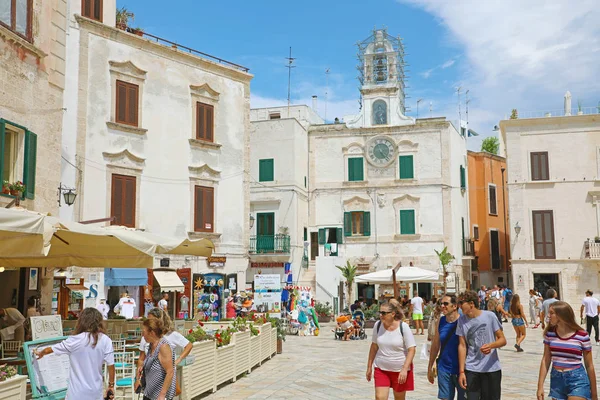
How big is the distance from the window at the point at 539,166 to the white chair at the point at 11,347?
27.8 metres

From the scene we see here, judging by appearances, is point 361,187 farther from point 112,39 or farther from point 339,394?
point 339,394

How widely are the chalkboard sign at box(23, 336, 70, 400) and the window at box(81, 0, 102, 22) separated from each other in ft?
55.5

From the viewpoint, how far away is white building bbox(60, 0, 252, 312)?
20.9 metres

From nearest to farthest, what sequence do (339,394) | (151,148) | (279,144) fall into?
(339,394)
(151,148)
(279,144)

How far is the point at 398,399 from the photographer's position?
698 cm

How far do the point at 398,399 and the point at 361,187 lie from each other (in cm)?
2763

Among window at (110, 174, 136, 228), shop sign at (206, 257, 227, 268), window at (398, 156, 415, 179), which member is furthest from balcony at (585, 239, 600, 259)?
window at (110, 174, 136, 228)

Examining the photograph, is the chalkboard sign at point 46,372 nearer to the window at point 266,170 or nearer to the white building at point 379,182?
the white building at point 379,182

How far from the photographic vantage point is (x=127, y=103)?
873 inches

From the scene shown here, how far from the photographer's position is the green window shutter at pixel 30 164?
1219cm

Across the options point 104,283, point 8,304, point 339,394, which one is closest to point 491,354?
point 339,394

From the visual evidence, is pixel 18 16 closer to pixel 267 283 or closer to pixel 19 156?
pixel 19 156

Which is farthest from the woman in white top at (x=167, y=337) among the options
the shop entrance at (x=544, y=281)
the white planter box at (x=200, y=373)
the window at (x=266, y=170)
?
the shop entrance at (x=544, y=281)

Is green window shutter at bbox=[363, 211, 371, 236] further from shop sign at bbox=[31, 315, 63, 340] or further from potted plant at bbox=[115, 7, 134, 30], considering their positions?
shop sign at bbox=[31, 315, 63, 340]
